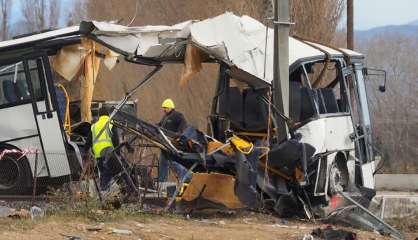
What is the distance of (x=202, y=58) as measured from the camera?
40.2ft

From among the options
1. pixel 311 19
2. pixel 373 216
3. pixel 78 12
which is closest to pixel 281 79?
pixel 373 216

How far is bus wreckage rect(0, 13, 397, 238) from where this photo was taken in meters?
11.2

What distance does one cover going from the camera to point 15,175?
42.1 feet

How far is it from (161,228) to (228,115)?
375 centimetres

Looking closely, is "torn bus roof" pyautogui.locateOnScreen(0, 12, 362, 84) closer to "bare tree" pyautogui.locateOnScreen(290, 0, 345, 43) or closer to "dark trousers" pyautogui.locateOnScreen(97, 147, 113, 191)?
"dark trousers" pyautogui.locateOnScreen(97, 147, 113, 191)

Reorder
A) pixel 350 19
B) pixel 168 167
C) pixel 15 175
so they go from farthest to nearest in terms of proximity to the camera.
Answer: pixel 350 19, pixel 15 175, pixel 168 167

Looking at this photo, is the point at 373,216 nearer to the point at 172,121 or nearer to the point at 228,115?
the point at 228,115

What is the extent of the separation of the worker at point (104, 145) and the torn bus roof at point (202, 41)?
1225 mm

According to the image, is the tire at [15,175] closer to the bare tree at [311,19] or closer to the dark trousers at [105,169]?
the dark trousers at [105,169]

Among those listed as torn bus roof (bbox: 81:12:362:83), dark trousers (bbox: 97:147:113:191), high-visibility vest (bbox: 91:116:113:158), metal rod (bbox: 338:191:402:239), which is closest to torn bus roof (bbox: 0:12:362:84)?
torn bus roof (bbox: 81:12:362:83)

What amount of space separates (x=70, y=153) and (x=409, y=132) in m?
22.8

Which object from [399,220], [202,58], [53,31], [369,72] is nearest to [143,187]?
[202,58]

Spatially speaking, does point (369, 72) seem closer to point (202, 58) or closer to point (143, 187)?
point (202, 58)

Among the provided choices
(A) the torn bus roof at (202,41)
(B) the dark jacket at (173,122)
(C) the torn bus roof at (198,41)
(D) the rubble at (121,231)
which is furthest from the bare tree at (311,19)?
(D) the rubble at (121,231)
